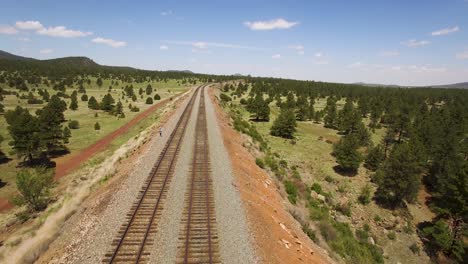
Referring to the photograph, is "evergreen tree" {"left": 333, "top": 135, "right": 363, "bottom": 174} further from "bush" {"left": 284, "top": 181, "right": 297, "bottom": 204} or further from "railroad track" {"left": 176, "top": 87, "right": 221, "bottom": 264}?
"railroad track" {"left": 176, "top": 87, "right": 221, "bottom": 264}

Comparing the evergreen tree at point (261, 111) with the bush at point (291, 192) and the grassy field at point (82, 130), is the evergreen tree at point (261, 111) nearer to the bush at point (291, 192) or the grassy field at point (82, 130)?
the grassy field at point (82, 130)

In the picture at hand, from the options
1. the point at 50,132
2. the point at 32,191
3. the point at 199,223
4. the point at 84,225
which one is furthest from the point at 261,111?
the point at 84,225

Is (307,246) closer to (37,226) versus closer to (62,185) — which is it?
(37,226)

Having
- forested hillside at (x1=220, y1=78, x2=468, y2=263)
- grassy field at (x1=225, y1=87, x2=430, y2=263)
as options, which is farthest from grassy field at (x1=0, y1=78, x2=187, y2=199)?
grassy field at (x1=225, y1=87, x2=430, y2=263)

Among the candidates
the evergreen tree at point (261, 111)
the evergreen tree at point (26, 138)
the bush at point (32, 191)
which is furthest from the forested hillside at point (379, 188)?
the evergreen tree at point (26, 138)

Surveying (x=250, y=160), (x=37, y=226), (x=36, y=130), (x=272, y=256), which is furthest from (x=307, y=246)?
(x=36, y=130)
